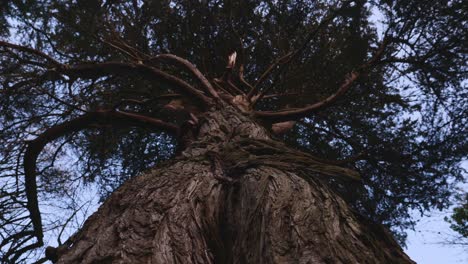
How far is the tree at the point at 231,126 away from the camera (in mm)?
1709

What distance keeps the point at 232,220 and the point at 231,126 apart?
161 centimetres

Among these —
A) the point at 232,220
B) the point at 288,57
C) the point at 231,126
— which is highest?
the point at 288,57

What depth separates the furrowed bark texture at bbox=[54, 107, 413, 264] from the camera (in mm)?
1480

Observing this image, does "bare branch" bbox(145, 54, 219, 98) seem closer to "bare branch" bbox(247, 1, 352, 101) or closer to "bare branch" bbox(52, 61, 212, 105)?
"bare branch" bbox(52, 61, 212, 105)

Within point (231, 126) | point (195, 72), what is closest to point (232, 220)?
point (231, 126)

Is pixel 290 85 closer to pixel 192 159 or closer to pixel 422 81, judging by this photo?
pixel 422 81

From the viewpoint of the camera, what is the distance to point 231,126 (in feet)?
11.2

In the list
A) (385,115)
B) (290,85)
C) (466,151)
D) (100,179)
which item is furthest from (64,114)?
(466,151)

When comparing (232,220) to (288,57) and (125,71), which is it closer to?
(125,71)

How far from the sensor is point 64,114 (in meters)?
4.86

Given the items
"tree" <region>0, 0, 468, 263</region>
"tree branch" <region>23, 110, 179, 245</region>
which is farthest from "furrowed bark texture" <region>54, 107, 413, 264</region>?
"tree branch" <region>23, 110, 179, 245</region>

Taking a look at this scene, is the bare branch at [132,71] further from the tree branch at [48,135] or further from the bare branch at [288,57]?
the bare branch at [288,57]

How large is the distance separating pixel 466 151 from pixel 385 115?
1022 millimetres

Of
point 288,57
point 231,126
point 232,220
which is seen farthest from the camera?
point 288,57
